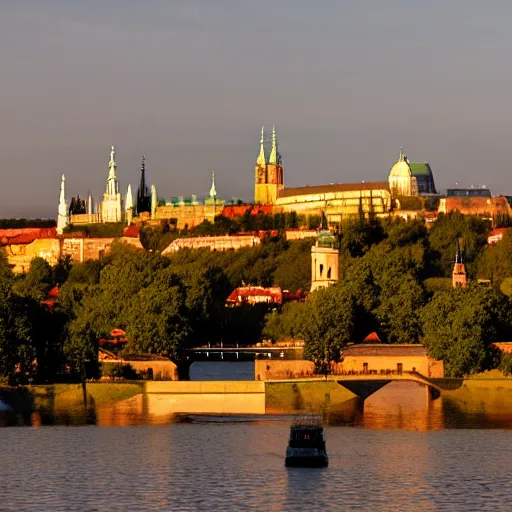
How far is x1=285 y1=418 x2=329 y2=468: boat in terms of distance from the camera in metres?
74.8

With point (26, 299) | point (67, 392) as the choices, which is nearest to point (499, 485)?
point (67, 392)

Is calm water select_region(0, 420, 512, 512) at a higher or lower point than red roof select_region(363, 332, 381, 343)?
lower

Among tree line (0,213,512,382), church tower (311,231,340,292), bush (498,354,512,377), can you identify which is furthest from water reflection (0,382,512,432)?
church tower (311,231,340,292)

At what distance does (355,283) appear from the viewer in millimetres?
125312

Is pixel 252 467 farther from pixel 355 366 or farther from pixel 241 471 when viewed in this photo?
pixel 355 366

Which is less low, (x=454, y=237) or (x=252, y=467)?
(x=454, y=237)

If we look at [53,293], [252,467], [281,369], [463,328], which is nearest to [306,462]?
[252,467]

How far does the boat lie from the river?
513mm

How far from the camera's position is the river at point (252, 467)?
67.2 m

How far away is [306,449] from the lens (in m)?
75.0

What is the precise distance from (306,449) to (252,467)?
76.1 inches

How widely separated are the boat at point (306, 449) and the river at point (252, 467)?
51 cm

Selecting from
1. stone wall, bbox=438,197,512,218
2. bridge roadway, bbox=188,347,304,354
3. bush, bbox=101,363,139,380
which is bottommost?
bush, bbox=101,363,139,380

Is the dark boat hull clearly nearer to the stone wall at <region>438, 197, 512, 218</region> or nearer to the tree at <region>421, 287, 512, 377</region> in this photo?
the tree at <region>421, 287, 512, 377</region>
